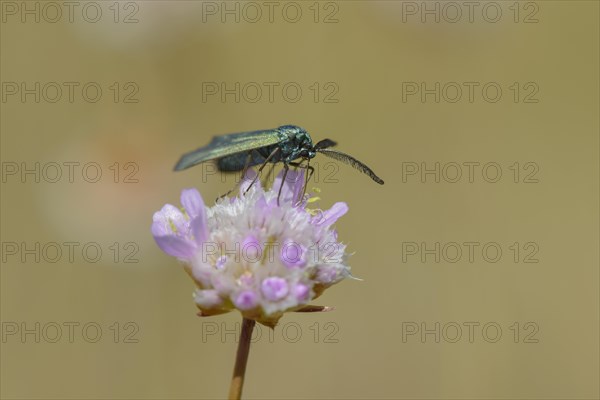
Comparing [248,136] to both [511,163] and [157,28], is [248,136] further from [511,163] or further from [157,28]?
[511,163]
